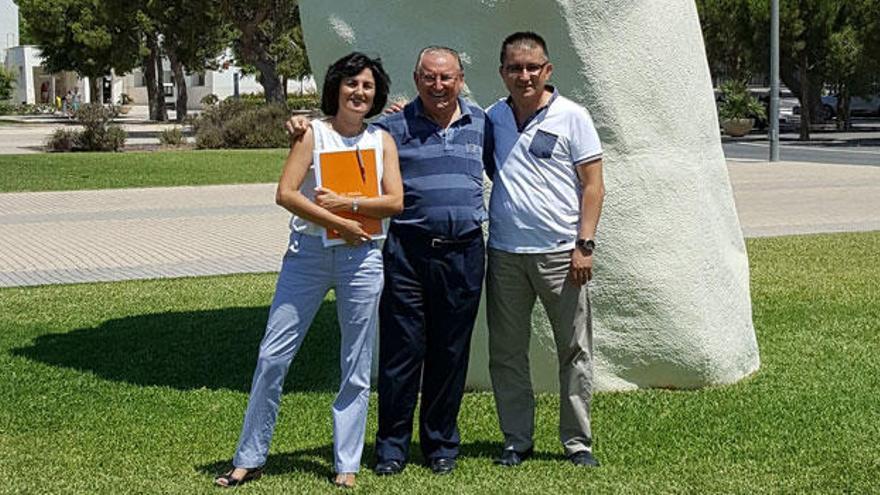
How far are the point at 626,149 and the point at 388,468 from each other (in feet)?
7.69

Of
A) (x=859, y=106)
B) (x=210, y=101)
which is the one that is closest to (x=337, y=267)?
(x=210, y=101)

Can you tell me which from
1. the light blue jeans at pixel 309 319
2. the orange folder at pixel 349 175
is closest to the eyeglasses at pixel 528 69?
the orange folder at pixel 349 175

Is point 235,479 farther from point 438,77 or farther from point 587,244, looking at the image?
point 438,77

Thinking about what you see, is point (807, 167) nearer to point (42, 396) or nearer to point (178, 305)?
point (178, 305)

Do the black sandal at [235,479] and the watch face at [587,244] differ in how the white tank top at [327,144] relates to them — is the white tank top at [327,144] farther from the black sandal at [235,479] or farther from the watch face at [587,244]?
the black sandal at [235,479]

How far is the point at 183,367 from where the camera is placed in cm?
789

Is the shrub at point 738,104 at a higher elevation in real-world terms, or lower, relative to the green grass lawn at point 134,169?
higher

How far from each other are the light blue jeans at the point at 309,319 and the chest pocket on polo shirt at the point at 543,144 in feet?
2.51

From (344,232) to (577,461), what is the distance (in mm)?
1492

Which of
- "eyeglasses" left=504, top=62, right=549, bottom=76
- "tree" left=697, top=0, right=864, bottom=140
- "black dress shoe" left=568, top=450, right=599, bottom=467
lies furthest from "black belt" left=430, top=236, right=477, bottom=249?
"tree" left=697, top=0, right=864, bottom=140

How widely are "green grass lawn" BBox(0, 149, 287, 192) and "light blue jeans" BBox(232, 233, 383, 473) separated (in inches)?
692

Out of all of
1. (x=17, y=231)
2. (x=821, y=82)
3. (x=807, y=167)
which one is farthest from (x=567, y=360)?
(x=821, y=82)

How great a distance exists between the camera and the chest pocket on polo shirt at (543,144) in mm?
5168

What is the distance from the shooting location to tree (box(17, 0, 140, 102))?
166 ft
